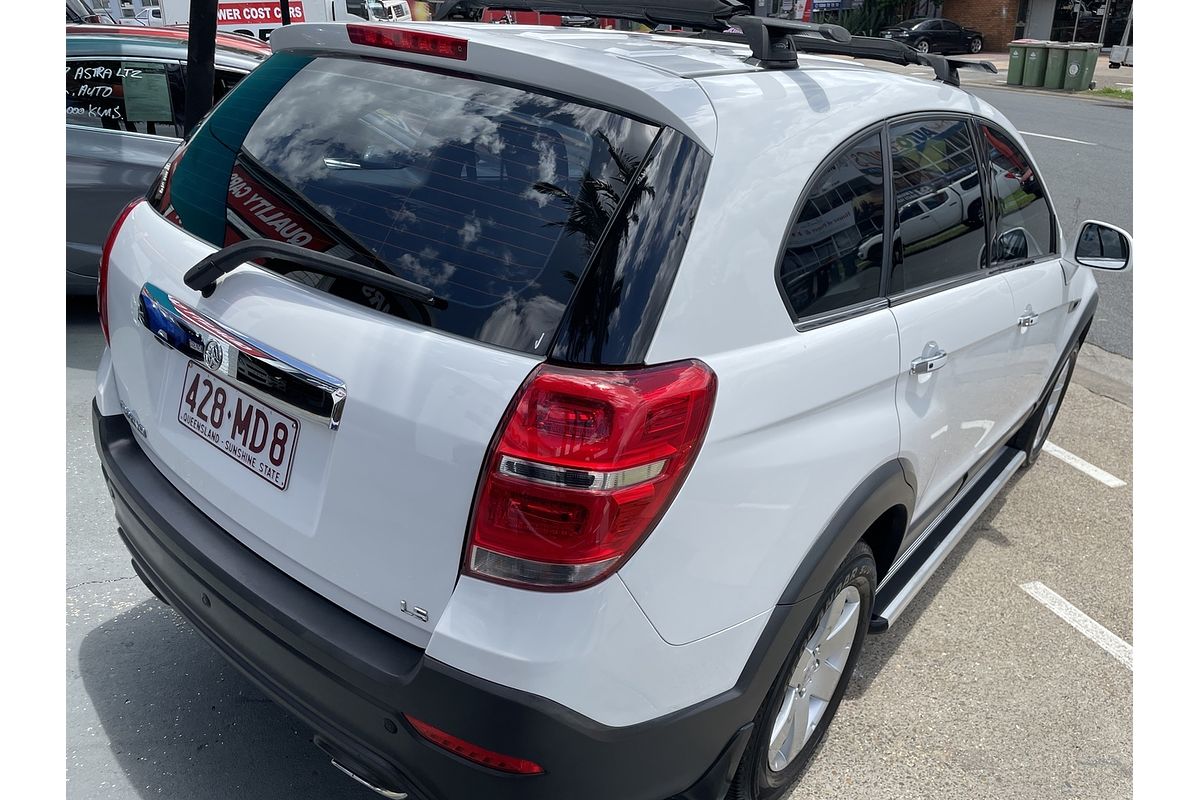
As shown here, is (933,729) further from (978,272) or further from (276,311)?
(276,311)

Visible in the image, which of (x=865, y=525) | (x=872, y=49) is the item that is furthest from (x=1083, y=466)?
(x=865, y=525)

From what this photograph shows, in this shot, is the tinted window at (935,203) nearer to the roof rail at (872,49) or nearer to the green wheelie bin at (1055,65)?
Answer: the roof rail at (872,49)

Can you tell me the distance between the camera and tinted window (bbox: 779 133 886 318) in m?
2.05

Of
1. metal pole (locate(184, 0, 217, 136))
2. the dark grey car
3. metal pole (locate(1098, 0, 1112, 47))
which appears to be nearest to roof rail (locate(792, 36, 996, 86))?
metal pole (locate(184, 0, 217, 136))

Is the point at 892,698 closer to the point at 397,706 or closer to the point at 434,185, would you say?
the point at 397,706

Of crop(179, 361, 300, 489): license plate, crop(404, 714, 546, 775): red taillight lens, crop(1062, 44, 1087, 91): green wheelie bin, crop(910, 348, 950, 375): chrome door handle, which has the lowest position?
crop(404, 714, 546, 775): red taillight lens

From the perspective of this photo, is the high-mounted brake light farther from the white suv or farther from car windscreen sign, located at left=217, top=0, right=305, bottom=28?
car windscreen sign, located at left=217, top=0, right=305, bottom=28

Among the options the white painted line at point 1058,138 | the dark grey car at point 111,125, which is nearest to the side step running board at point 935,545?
the dark grey car at point 111,125

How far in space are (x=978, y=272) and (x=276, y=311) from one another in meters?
2.14

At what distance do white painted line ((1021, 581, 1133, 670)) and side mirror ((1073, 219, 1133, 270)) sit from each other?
4.31 feet

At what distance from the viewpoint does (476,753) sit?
1703mm

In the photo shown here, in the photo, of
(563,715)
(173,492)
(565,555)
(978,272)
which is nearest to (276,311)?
(173,492)

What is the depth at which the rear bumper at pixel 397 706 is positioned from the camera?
5.49 feet

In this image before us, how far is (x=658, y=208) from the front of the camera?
175cm
